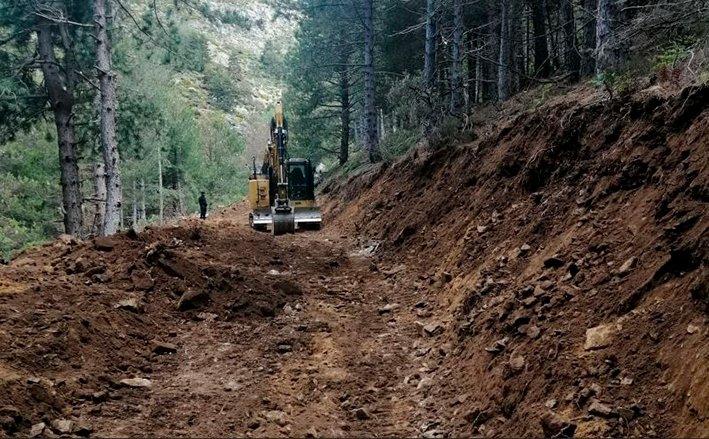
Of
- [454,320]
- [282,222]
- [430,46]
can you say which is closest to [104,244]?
[454,320]

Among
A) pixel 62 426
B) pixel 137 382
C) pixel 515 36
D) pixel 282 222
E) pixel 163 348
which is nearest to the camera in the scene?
pixel 62 426

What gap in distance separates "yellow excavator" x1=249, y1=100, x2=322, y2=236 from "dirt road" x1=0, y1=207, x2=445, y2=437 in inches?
188

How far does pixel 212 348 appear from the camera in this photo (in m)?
6.14

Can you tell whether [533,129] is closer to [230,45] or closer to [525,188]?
[525,188]

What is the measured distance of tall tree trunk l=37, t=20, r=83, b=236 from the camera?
14.0 metres

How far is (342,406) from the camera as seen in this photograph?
4.77 meters

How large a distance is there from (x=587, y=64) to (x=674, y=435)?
41.1 ft

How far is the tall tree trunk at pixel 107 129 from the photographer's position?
1148 centimetres

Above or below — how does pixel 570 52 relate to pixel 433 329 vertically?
above

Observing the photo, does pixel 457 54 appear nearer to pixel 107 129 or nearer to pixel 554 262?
pixel 107 129

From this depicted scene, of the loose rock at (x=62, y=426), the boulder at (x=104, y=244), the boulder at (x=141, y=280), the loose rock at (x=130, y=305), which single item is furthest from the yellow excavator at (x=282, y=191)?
the loose rock at (x=62, y=426)

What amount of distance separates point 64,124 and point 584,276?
14.0 meters

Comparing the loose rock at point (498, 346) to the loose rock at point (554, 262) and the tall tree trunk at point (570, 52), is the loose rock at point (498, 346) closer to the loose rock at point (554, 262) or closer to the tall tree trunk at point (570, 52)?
the loose rock at point (554, 262)

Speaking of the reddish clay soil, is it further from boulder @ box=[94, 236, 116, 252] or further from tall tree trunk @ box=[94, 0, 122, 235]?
tall tree trunk @ box=[94, 0, 122, 235]
